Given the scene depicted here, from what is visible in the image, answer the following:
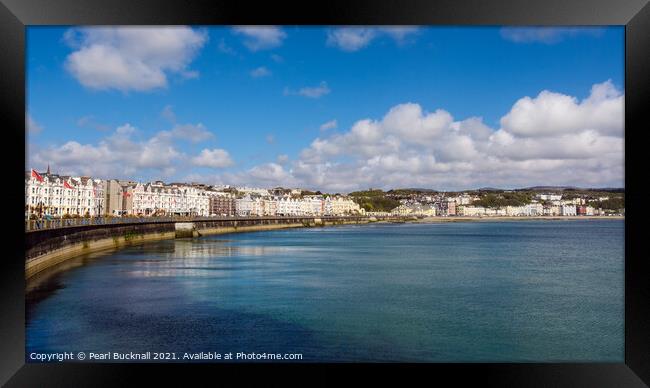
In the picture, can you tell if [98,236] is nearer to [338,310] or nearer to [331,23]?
[338,310]

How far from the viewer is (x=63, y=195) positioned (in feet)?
130

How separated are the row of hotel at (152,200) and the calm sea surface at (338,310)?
330 centimetres

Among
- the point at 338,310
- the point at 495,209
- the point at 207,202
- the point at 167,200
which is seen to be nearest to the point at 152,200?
the point at 167,200

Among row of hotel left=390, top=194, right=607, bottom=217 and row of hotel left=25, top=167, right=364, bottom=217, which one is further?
row of hotel left=390, top=194, right=607, bottom=217

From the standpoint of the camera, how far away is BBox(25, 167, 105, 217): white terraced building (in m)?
34.3

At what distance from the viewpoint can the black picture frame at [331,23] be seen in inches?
214

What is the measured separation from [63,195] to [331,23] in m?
38.7

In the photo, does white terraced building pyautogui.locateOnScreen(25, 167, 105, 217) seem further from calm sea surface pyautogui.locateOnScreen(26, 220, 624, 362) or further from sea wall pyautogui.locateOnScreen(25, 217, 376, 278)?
calm sea surface pyautogui.locateOnScreen(26, 220, 624, 362)

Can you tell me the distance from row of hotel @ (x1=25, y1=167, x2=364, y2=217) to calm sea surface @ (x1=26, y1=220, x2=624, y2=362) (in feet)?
10.8

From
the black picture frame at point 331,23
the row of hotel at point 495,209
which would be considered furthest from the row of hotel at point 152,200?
the row of hotel at point 495,209

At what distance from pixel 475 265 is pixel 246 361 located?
1478 cm

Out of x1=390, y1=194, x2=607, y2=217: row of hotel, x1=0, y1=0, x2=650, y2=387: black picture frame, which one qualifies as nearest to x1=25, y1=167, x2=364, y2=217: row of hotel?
x1=0, y1=0, x2=650, y2=387: black picture frame

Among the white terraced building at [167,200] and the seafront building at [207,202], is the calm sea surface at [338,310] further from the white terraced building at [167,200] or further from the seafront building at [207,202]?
the white terraced building at [167,200]

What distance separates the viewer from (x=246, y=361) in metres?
5.78
